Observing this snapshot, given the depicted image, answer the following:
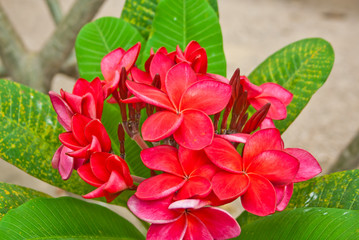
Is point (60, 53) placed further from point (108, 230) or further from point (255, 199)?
point (255, 199)

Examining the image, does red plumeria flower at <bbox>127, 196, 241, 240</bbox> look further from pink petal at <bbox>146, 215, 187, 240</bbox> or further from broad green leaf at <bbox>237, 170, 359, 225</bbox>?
broad green leaf at <bbox>237, 170, 359, 225</bbox>

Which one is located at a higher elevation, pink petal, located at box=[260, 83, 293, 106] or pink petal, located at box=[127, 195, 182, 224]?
pink petal, located at box=[260, 83, 293, 106]

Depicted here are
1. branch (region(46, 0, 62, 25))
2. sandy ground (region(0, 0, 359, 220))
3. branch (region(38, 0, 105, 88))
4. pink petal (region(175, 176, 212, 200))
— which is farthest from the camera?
sandy ground (region(0, 0, 359, 220))

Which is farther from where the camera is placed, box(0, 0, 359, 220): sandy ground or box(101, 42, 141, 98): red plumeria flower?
box(0, 0, 359, 220): sandy ground

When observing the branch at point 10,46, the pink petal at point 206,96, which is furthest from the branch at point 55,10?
the pink petal at point 206,96

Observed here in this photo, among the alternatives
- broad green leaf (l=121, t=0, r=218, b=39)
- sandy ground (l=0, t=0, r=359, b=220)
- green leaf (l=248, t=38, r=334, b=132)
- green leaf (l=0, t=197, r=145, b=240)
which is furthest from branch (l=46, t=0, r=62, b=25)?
green leaf (l=0, t=197, r=145, b=240)

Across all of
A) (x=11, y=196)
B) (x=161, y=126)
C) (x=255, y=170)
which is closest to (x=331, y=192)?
(x=255, y=170)

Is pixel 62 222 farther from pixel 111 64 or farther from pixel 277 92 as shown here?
pixel 277 92
